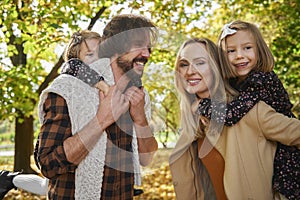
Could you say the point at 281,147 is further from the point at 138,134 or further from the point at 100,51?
the point at 100,51

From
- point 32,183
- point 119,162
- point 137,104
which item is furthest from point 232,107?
point 32,183

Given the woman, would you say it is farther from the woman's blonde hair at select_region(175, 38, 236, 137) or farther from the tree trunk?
the tree trunk

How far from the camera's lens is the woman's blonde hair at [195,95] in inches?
85.6

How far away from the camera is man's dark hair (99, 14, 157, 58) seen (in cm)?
182

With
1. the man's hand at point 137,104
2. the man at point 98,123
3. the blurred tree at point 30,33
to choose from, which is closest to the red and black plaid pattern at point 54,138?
the man at point 98,123

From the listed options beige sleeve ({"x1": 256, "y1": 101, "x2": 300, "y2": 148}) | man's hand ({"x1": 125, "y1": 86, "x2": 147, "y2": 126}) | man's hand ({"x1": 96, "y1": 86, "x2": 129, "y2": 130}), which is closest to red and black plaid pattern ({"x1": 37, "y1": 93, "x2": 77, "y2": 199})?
man's hand ({"x1": 96, "y1": 86, "x2": 129, "y2": 130})

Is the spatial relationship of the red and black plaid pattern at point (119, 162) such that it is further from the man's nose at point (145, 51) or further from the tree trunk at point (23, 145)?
the tree trunk at point (23, 145)

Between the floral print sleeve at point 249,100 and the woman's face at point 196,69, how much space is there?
0.08 m

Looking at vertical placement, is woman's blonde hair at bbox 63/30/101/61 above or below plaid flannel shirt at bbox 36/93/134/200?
above

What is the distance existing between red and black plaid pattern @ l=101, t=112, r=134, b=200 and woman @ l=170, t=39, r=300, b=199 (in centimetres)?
41

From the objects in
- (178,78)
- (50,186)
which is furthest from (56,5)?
(50,186)

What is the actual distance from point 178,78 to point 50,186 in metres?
0.85

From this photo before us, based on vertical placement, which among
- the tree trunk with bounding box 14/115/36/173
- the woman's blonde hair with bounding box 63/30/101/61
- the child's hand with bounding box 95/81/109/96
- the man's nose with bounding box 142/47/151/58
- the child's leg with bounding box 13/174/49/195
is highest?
the woman's blonde hair with bounding box 63/30/101/61

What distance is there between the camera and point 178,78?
226 centimetres
